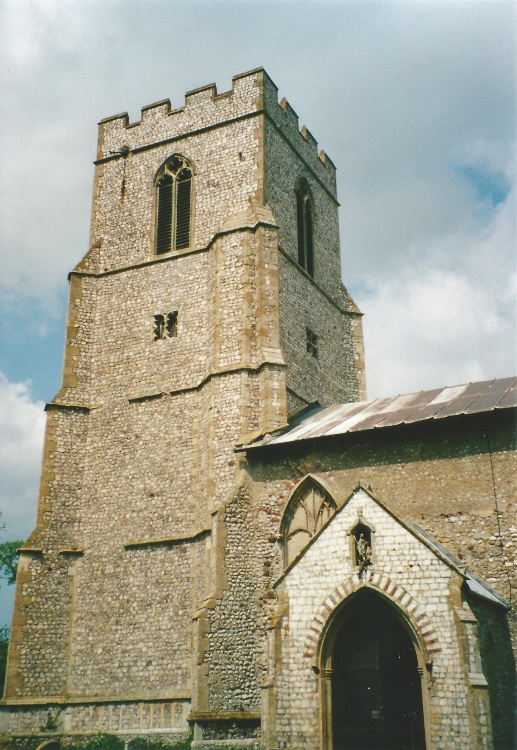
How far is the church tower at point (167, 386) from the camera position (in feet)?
62.1

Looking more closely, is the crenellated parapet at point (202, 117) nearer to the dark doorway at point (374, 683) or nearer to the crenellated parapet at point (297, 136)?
the crenellated parapet at point (297, 136)

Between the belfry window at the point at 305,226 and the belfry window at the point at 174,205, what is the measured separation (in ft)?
12.9

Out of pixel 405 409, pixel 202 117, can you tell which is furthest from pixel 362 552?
pixel 202 117

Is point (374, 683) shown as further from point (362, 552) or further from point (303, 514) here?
point (303, 514)

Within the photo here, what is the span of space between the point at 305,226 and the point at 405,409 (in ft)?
34.5

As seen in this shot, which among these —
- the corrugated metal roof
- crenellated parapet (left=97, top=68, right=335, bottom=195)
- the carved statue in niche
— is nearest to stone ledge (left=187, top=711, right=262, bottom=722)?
the carved statue in niche

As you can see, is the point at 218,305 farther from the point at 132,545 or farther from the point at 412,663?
the point at 412,663

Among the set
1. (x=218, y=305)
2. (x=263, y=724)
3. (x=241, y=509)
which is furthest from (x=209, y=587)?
(x=218, y=305)

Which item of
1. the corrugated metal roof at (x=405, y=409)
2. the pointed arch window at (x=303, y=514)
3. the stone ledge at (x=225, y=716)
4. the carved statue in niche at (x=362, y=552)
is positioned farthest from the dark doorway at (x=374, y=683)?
the corrugated metal roof at (x=405, y=409)

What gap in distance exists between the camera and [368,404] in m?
19.8

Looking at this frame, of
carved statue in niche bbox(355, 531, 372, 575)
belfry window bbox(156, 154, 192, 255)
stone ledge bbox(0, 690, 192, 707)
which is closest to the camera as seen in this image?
carved statue in niche bbox(355, 531, 372, 575)

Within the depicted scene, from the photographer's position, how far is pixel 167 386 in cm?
2184

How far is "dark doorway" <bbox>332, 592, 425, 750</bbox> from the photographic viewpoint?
42.0 ft

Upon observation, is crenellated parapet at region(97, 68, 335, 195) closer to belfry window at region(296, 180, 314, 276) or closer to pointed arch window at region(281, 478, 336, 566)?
belfry window at region(296, 180, 314, 276)
